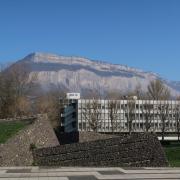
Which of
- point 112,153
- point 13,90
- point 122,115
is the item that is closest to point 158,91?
point 122,115

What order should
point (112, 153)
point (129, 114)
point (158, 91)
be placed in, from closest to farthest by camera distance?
1. point (112, 153)
2. point (129, 114)
3. point (158, 91)

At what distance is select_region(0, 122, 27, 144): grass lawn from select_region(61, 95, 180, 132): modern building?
67.2 metres

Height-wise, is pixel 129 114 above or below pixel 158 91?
below

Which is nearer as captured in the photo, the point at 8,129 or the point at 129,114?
the point at 8,129

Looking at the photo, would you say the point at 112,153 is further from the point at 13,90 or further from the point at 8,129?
the point at 13,90

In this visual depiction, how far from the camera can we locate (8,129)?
3619cm

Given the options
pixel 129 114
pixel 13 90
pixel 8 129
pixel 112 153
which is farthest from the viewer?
pixel 129 114

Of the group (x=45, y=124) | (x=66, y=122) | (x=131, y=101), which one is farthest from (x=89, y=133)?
(x=66, y=122)

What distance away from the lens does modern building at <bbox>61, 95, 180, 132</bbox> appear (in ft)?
390

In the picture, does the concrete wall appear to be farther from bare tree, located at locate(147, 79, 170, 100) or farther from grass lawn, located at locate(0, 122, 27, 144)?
bare tree, located at locate(147, 79, 170, 100)

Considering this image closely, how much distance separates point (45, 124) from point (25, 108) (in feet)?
110

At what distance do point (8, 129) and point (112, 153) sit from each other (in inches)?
342

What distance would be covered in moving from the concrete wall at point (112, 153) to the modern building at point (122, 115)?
239ft

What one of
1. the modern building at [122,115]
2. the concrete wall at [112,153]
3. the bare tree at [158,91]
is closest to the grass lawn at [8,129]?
the concrete wall at [112,153]
